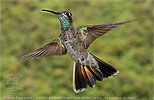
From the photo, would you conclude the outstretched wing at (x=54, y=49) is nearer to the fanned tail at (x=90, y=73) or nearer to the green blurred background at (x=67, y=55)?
the fanned tail at (x=90, y=73)

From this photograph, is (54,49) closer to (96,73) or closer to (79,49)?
(79,49)

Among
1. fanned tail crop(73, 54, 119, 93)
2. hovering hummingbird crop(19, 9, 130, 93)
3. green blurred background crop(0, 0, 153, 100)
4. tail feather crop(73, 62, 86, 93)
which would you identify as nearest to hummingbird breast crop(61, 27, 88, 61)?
hovering hummingbird crop(19, 9, 130, 93)

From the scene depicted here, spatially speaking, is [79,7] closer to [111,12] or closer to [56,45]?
[111,12]

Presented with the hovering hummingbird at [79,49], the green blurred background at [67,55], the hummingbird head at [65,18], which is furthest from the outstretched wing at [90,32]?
the green blurred background at [67,55]

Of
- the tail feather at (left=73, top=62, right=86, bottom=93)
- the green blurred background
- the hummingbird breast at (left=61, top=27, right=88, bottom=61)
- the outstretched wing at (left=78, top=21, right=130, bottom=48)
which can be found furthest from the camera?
the green blurred background

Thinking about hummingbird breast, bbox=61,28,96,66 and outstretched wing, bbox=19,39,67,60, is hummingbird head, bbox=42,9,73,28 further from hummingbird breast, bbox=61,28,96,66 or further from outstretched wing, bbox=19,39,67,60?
outstretched wing, bbox=19,39,67,60

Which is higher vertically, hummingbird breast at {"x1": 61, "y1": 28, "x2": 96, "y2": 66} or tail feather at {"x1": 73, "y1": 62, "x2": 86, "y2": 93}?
hummingbird breast at {"x1": 61, "y1": 28, "x2": 96, "y2": 66}

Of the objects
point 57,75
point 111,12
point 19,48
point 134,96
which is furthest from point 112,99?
point 111,12
